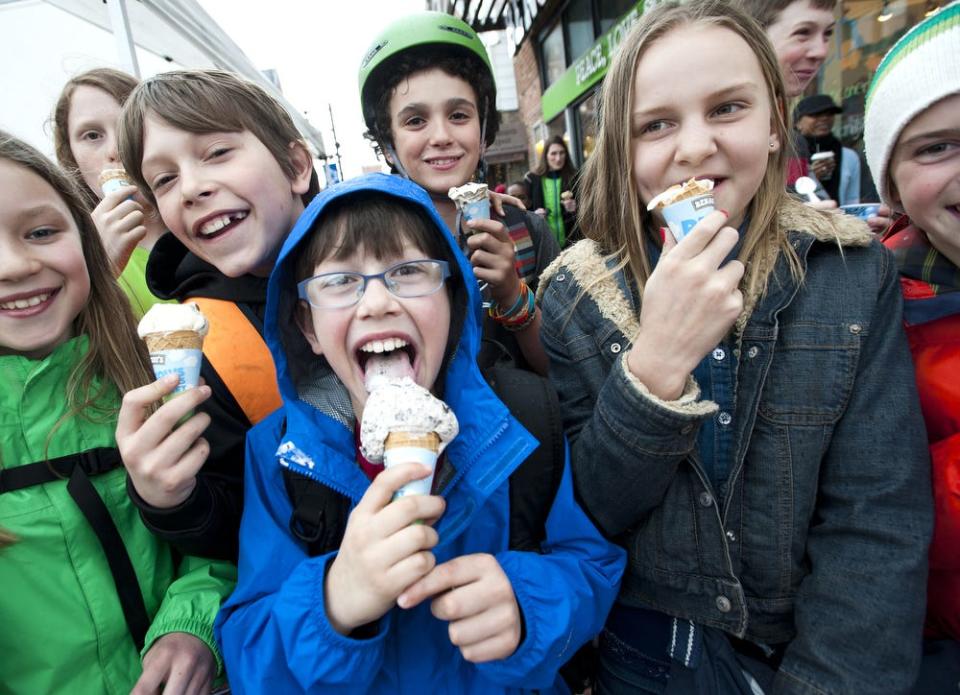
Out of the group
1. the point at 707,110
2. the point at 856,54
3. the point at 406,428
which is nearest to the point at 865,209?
the point at 707,110

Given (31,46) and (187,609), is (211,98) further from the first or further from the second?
(31,46)

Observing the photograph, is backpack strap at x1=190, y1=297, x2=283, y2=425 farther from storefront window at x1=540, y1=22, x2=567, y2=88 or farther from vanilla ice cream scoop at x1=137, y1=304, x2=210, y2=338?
storefront window at x1=540, y1=22, x2=567, y2=88

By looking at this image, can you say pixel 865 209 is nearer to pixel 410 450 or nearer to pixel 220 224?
pixel 410 450

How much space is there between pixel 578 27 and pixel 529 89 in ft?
16.0

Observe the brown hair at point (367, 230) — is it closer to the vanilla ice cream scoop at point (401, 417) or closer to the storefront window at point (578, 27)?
the vanilla ice cream scoop at point (401, 417)

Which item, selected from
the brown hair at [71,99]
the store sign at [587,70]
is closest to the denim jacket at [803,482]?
the brown hair at [71,99]

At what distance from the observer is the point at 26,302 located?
1582mm

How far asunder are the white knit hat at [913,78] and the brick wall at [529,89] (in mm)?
15184

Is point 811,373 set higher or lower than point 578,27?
lower

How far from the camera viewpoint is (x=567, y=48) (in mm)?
12555

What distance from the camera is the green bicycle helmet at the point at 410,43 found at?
2590 mm

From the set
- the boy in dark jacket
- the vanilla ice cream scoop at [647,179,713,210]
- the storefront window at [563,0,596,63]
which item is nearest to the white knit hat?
the vanilla ice cream scoop at [647,179,713,210]

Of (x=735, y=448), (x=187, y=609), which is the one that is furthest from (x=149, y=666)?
(x=735, y=448)

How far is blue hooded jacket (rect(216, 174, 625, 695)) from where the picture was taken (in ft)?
4.28
